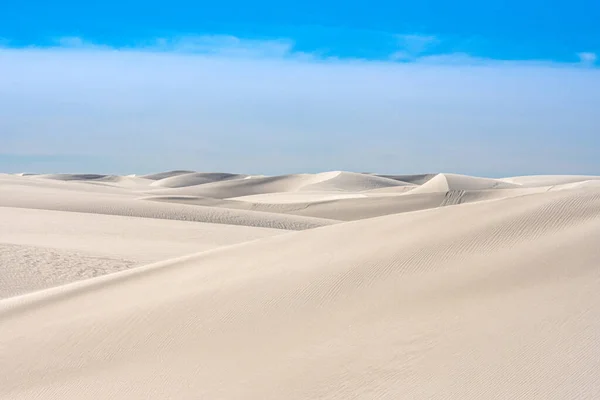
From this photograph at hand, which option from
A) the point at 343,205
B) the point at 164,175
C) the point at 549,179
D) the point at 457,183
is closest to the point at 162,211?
the point at 343,205

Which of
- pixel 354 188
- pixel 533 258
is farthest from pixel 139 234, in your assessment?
pixel 354 188

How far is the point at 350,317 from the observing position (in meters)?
5.41

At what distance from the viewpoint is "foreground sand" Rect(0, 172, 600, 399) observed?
4375 millimetres

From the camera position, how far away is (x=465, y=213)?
24.7 feet

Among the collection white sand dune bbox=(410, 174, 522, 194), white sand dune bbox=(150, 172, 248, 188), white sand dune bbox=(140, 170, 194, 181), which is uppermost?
white sand dune bbox=(140, 170, 194, 181)

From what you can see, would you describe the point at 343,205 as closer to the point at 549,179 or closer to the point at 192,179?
the point at 549,179

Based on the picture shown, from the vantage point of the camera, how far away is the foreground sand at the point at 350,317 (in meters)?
4.38

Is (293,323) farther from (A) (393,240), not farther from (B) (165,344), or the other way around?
(A) (393,240)

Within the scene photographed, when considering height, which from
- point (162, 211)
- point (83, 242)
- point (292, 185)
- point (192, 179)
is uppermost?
point (192, 179)

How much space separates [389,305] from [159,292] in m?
2.46

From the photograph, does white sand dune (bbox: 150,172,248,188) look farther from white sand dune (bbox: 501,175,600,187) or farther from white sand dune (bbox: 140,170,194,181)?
white sand dune (bbox: 501,175,600,187)

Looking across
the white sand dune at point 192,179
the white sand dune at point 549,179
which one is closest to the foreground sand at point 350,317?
the white sand dune at point 549,179

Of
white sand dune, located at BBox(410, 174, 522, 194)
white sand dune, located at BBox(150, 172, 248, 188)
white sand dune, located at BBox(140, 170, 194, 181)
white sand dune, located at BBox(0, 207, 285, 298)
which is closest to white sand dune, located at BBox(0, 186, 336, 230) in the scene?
white sand dune, located at BBox(0, 207, 285, 298)

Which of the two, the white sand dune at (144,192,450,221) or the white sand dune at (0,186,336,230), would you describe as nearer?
the white sand dune at (0,186,336,230)
